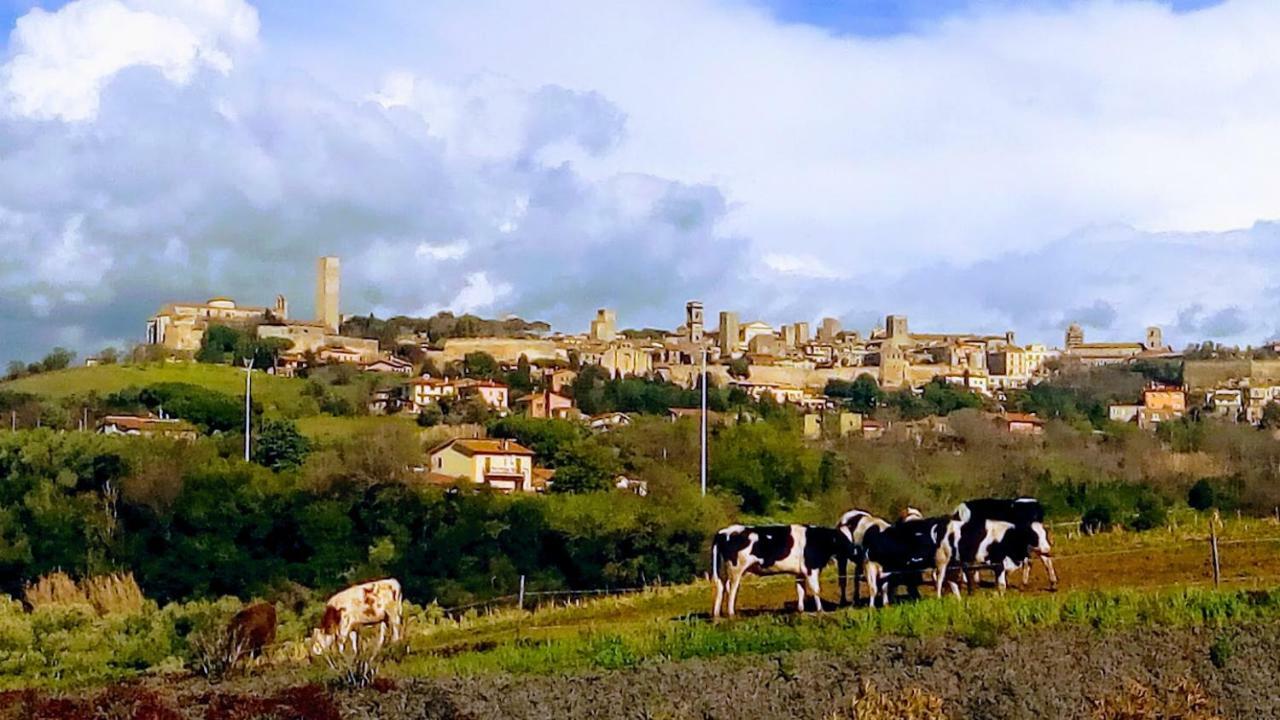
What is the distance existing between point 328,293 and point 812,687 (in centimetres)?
14121

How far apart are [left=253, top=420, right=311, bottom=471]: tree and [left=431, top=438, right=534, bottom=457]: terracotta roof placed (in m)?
6.18

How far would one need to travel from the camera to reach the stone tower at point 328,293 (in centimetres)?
14812

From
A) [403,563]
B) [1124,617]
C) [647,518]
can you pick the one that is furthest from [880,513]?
[1124,617]

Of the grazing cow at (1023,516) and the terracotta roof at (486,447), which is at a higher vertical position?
the terracotta roof at (486,447)

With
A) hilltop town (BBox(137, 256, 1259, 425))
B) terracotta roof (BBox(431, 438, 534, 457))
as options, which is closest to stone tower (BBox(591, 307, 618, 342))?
hilltop town (BBox(137, 256, 1259, 425))

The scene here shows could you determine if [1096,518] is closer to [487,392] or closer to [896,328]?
[487,392]

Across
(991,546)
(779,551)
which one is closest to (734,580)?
(779,551)

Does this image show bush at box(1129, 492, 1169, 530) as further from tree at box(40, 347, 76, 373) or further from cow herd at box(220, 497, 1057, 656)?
tree at box(40, 347, 76, 373)

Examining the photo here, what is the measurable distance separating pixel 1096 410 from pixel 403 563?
62.3m

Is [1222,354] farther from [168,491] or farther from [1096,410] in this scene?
[168,491]

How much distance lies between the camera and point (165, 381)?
276 feet

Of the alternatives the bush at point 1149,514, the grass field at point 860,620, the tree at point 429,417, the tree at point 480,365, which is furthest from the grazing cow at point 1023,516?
the tree at point 480,365

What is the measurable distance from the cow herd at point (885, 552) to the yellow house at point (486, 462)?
126ft

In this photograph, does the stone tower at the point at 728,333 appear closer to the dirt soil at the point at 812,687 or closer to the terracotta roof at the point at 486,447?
the terracotta roof at the point at 486,447
